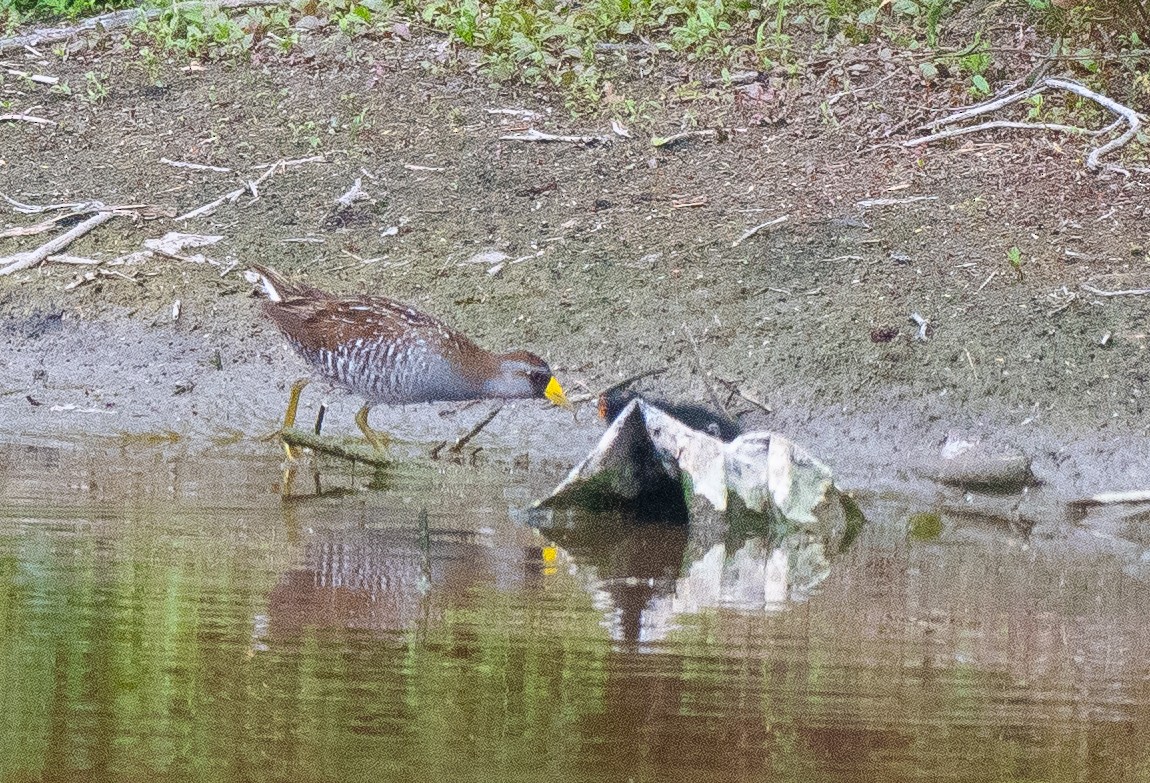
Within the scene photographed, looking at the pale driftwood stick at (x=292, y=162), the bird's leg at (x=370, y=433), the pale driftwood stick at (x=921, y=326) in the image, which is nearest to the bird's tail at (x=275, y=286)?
the bird's leg at (x=370, y=433)

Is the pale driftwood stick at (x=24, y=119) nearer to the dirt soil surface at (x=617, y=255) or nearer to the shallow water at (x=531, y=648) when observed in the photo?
the dirt soil surface at (x=617, y=255)

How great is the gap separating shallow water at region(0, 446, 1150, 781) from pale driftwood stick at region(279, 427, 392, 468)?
2.25 ft

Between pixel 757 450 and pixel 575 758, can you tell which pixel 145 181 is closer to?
pixel 757 450

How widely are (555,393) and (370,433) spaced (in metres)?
0.88

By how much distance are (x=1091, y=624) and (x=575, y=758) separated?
2.09 m

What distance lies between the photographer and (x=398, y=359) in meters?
8.13

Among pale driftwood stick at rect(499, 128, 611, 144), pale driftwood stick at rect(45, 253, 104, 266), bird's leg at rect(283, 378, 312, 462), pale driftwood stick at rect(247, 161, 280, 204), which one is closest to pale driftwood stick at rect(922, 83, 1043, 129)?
pale driftwood stick at rect(499, 128, 611, 144)

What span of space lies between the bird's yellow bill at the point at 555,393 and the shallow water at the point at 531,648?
4.33 ft

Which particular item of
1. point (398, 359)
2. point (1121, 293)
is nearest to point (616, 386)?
point (398, 359)

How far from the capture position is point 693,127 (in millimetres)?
10469

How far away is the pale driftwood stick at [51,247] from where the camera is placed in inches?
384

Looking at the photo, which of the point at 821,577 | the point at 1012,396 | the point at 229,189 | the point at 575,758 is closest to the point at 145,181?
the point at 229,189

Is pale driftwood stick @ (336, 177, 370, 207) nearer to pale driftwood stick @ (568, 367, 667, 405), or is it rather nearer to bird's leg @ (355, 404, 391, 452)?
bird's leg @ (355, 404, 391, 452)

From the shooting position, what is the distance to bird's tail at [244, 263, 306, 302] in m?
8.59
